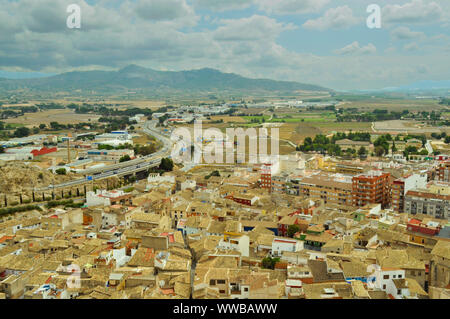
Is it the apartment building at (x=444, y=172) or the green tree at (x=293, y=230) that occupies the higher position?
the apartment building at (x=444, y=172)

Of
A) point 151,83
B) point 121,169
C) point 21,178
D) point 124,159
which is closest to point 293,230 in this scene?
point 21,178

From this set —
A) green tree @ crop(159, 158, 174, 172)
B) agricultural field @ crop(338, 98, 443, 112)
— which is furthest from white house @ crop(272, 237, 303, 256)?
agricultural field @ crop(338, 98, 443, 112)

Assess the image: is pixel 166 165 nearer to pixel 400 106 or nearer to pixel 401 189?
pixel 401 189

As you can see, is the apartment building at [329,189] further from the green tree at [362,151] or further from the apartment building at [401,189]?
the green tree at [362,151]

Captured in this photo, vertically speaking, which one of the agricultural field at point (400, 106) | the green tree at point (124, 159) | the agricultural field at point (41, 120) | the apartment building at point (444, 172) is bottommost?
the green tree at point (124, 159)

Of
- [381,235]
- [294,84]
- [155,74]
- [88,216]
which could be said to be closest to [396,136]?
[381,235]

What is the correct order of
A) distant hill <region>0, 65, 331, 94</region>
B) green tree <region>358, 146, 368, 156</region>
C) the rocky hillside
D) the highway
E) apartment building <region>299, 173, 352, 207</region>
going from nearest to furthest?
apartment building <region>299, 173, 352, 207</region>
the rocky hillside
the highway
green tree <region>358, 146, 368, 156</region>
distant hill <region>0, 65, 331, 94</region>

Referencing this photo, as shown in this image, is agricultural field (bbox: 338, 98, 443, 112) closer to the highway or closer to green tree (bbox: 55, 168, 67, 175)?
the highway

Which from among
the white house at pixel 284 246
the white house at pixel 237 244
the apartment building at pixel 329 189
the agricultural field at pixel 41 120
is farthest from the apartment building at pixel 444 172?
the agricultural field at pixel 41 120

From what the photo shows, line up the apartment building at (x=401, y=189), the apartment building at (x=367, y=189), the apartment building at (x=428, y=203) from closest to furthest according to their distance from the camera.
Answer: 1. the apartment building at (x=428, y=203)
2. the apartment building at (x=401, y=189)
3. the apartment building at (x=367, y=189)
